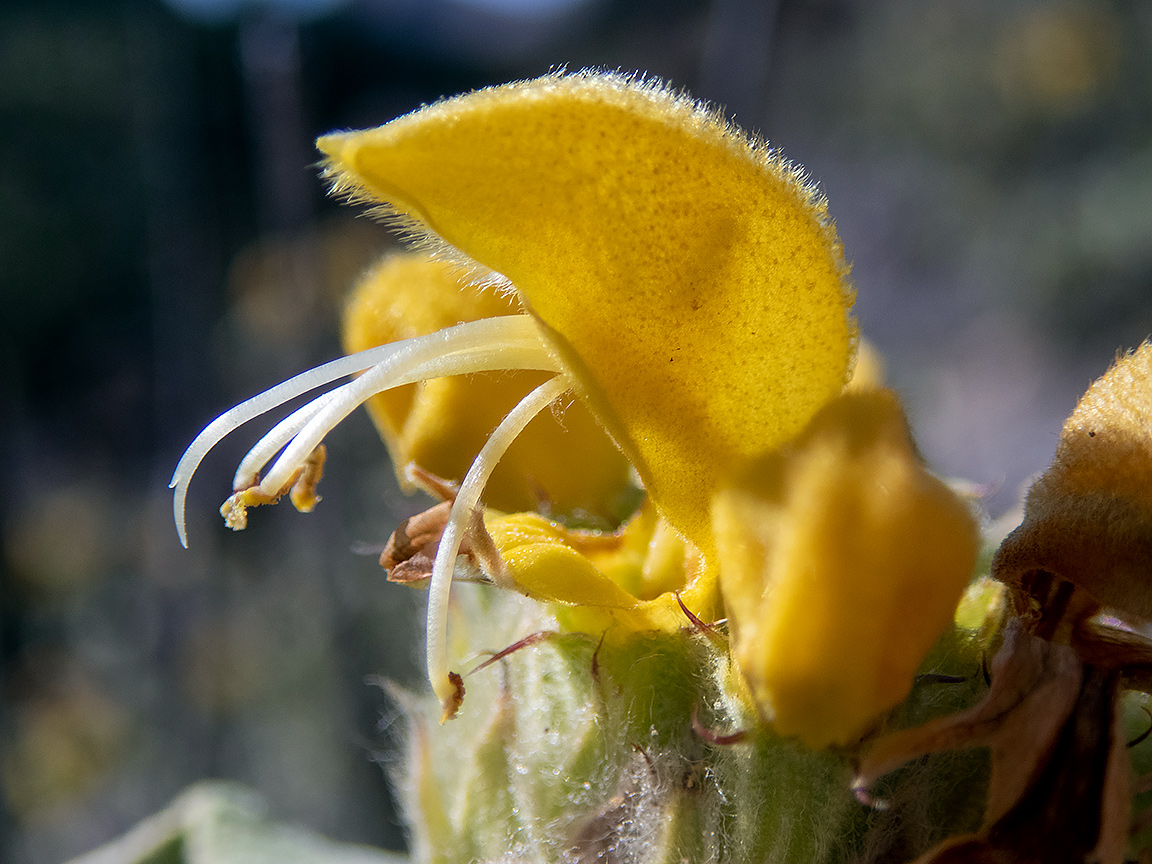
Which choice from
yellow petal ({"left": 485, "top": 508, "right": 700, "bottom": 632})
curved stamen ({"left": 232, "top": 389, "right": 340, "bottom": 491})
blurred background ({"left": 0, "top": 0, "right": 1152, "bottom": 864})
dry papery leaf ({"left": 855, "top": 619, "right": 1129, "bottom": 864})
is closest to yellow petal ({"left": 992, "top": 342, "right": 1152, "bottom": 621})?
dry papery leaf ({"left": 855, "top": 619, "right": 1129, "bottom": 864})

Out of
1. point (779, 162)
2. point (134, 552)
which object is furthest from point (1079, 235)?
point (779, 162)

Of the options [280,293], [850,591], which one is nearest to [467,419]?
[850,591]

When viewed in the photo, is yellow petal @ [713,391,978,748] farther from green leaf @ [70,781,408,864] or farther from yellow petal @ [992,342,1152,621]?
green leaf @ [70,781,408,864]

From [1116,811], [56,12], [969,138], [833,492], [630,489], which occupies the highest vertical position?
[56,12]

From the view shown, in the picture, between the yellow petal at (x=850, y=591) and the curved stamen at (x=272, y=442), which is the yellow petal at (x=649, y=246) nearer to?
the yellow petal at (x=850, y=591)

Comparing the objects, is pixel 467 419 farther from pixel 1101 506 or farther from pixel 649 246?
pixel 1101 506

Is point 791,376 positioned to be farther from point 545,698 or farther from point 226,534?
point 226,534
